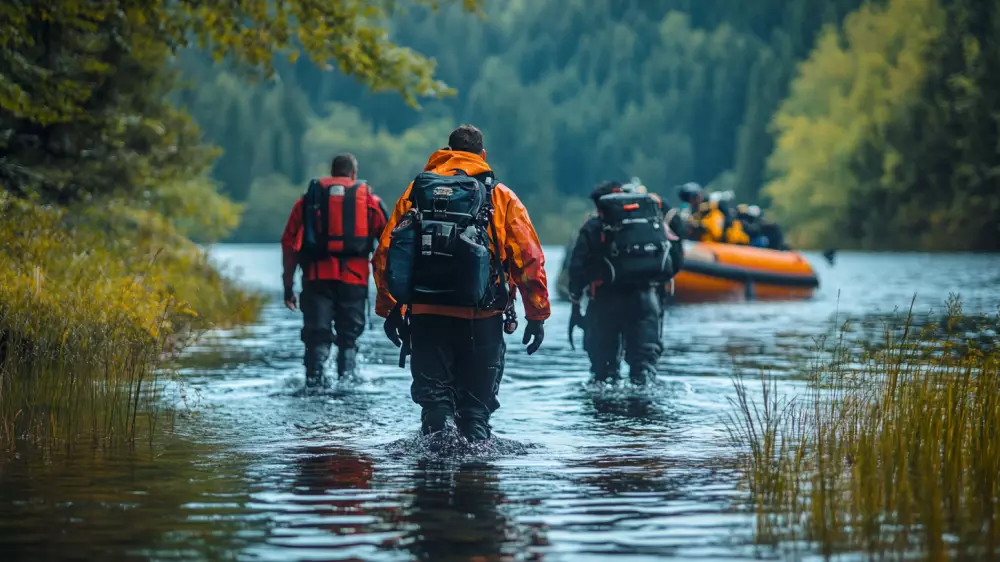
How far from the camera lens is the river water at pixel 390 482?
22.6 ft

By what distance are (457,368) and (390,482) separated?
108cm

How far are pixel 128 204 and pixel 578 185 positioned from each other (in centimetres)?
10102

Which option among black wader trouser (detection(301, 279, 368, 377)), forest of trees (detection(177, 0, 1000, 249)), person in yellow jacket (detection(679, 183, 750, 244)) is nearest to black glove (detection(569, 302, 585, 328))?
black wader trouser (detection(301, 279, 368, 377))

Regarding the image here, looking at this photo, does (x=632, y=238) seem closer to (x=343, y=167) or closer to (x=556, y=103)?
(x=343, y=167)

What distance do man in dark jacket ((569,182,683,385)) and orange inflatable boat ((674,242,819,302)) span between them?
15076 mm

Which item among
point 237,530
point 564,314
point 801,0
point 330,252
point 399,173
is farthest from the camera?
point 399,173

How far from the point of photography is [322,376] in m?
13.5

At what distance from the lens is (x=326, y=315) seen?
1334 cm

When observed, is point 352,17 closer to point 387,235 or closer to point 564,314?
point 387,235

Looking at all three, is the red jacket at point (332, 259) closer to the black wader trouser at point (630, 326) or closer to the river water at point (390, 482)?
the river water at point (390, 482)

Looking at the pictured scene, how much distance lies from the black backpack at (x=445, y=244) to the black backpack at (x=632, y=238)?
422 cm

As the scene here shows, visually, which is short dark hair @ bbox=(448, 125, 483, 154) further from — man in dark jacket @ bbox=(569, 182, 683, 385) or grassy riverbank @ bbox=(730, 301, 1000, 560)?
man in dark jacket @ bbox=(569, 182, 683, 385)

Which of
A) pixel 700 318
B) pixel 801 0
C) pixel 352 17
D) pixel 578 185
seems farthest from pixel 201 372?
pixel 578 185

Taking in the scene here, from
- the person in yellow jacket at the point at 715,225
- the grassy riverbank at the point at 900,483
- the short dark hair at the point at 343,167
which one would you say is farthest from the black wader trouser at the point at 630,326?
the person in yellow jacket at the point at 715,225
